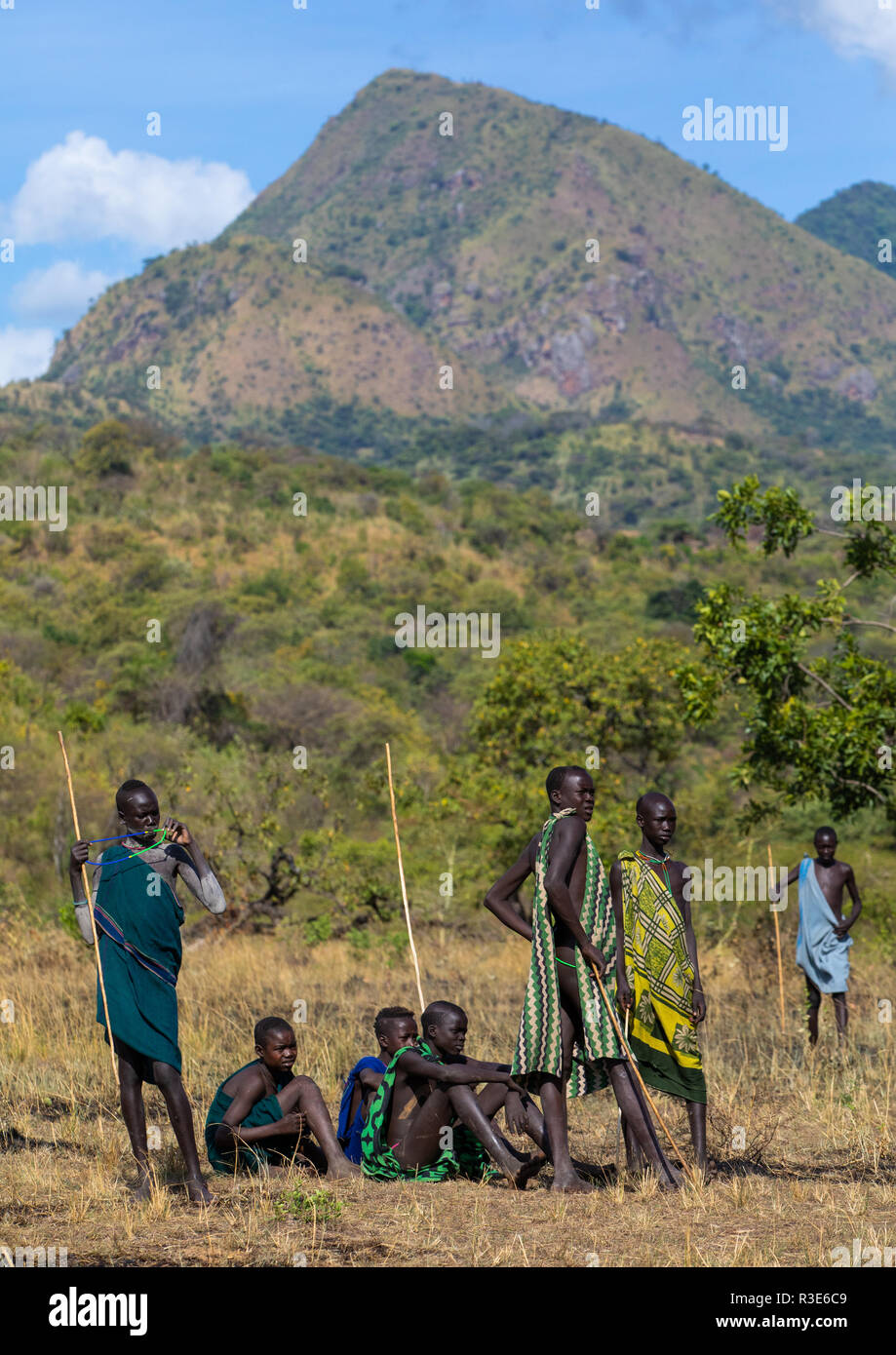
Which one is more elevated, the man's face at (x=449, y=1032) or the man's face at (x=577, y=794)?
the man's face at (x=577, y=794)

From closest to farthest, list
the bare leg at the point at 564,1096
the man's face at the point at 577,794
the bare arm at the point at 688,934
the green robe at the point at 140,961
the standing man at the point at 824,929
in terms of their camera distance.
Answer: the green robe at the point at 140,961, the bare leg at the point at 564,1096, the man's face at the point at 577,794, the bare arm at the point at 688,934, the standing man at the point at 824,929

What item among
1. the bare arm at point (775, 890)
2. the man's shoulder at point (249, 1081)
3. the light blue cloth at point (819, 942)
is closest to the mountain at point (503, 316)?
the bare arm at point (775, 890)

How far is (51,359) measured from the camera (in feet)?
484

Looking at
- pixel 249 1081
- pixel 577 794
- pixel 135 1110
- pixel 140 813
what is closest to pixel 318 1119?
pixel 249 1081

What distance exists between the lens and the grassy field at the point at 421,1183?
4.52 metres

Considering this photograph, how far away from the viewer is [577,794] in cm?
550

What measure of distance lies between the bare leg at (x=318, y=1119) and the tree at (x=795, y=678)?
433cm

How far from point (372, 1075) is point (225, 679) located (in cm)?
2145

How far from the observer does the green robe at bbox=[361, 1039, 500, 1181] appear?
18.2 feet

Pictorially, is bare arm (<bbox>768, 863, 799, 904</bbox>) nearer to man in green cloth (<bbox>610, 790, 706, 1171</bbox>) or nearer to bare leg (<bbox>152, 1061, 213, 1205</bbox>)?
man in green cloth (<bbox>610, 790, 706, 1171</bbox>)

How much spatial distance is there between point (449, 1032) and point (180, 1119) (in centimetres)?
106

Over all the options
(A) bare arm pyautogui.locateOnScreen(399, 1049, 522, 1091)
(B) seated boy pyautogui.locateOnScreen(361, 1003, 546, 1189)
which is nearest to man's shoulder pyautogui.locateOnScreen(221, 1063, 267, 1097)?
(B) seated boy pyautogui.locateOnScreen(361, 1003, 546, 1189)

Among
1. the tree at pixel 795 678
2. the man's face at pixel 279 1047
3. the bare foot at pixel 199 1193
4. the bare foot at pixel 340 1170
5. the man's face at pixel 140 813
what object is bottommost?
the bare foot at pixel 340 1170

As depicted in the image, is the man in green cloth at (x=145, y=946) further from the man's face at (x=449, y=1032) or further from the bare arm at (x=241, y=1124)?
the man's face at (x=449, y=1032)
